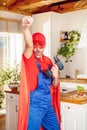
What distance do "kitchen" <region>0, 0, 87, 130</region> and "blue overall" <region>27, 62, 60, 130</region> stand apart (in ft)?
9.08

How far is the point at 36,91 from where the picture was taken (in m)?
2.55

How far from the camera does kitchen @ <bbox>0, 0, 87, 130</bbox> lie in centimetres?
557

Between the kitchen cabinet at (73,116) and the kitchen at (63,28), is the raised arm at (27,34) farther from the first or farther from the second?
the kitchen at (63,28)

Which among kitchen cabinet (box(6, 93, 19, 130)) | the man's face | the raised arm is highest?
the raised arm

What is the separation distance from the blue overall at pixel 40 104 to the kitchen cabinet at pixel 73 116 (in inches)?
20.0

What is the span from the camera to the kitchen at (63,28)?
557cm

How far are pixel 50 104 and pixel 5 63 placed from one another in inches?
123

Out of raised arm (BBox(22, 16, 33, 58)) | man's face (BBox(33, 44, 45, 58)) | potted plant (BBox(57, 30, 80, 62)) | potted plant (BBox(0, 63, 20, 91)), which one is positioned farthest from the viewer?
potted plant (BBox(57, 30, 80, 62))

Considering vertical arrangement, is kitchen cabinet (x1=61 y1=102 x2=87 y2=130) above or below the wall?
below

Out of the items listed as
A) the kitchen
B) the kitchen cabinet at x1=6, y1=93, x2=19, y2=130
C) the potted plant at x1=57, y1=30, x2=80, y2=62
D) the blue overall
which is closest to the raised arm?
the blue overall

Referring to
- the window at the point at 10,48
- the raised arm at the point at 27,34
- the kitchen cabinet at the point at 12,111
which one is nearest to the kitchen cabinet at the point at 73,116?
the kitchen cabinet at the point at 12,111

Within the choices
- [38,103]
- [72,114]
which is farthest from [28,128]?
[72,114]

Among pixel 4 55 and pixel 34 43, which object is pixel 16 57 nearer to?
pixel 4 55

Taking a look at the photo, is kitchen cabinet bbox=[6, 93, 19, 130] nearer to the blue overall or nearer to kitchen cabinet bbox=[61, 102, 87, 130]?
kitchen cabinet bbox=[61, 102, 87, 130]
